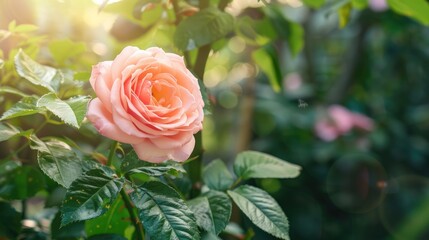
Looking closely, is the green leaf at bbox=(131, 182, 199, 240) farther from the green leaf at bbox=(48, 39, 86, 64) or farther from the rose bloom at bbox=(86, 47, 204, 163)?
the green leaf at bbox=(48, 39, 86, 64)

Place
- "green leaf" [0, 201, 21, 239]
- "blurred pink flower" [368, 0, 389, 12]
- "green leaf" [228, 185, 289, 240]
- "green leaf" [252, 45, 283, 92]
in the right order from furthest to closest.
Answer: "blurred pink flower" [368, 0, 389, 12] → "green leaf" [252, 45, 283, 92] → "green leaf" [0, 201, 21, 239] → "green leaf" [228, 185, 289, 240]

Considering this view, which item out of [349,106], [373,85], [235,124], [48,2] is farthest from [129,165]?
[373,85]

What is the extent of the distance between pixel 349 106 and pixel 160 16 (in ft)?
Answer: 6.67

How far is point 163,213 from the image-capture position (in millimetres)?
609

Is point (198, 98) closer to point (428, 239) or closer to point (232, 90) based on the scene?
point (232, 90)

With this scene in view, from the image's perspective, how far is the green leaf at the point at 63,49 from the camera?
959 mm

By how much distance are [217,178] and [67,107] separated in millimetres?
293

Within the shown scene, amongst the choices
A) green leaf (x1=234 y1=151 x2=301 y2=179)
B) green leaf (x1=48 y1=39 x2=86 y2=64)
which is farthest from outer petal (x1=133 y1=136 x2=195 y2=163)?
green leaf (x1=48 y1=39 x2=86 y2=64)

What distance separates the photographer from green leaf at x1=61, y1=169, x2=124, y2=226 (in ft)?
1.88

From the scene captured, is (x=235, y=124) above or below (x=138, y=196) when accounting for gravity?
below

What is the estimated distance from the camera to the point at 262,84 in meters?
2.93

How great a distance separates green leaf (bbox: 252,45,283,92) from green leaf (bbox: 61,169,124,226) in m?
0.52

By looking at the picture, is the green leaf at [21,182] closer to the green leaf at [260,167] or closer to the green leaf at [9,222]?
the green leaf at [9,222]

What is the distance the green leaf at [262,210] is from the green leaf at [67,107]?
232mm
